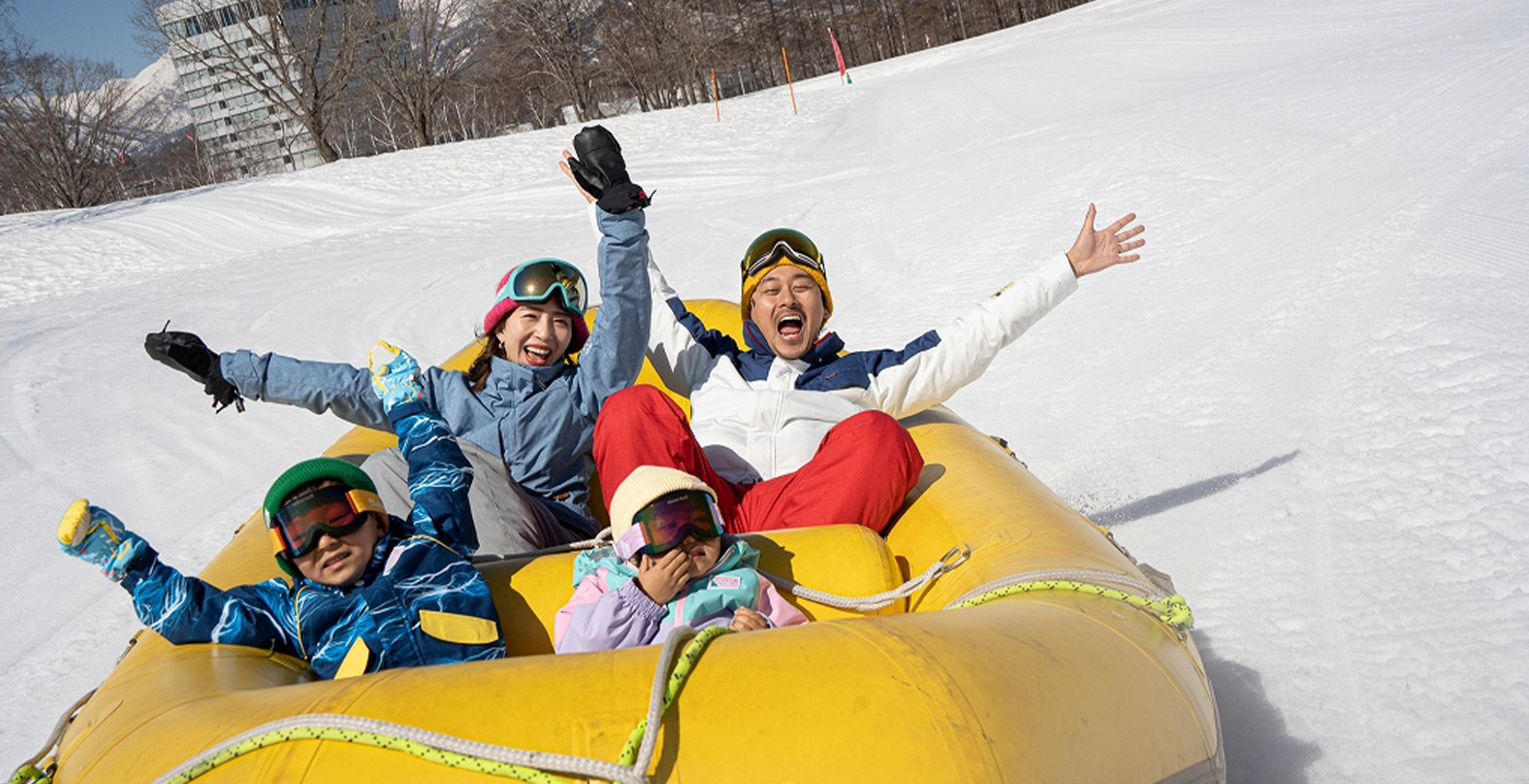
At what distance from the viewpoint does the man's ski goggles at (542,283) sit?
272 centimetres

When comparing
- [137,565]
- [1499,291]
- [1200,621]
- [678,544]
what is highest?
[137,565]

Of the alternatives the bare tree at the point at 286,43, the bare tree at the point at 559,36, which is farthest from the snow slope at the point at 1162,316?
the bare tree at the point at 559,36

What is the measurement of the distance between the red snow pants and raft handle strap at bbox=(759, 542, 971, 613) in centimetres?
29

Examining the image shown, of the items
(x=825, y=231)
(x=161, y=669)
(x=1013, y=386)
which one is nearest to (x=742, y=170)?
(x=825, y=231)

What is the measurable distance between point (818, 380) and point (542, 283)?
A: 824 millimetres

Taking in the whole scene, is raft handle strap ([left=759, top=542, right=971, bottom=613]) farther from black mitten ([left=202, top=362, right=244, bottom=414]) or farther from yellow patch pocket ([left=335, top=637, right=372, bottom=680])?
black mitten ([left=202, top=362, right=244, bottom=414])

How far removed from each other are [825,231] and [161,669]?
6.96 meters

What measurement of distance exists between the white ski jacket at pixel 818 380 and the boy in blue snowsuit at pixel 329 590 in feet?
3.04

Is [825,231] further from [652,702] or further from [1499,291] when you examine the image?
[652,702]

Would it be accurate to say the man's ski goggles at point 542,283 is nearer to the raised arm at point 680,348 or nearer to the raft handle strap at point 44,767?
the raised arm at point 680,348

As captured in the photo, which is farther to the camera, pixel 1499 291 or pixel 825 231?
pixel 825 231

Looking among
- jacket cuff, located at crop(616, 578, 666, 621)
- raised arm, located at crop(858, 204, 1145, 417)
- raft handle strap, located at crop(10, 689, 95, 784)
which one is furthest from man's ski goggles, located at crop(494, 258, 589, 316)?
raft handle strap, located at crop(10, 689, 95, 784)

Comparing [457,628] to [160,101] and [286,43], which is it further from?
[160,101]

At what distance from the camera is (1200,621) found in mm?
2613
